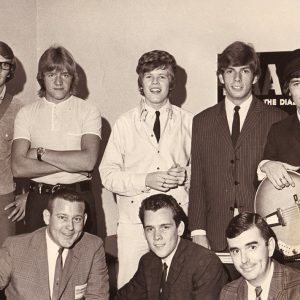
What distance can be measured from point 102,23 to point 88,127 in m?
1.60

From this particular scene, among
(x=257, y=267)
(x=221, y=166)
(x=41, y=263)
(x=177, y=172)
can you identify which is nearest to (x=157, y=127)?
(x=177, y=172)

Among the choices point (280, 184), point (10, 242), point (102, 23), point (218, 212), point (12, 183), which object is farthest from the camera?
point (102, 23)

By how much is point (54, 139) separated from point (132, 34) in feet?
5.19

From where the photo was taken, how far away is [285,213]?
326 cm

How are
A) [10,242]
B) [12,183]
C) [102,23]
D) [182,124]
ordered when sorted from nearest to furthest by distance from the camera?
[10,242]
[182,124]
[12,183]
[102,23]

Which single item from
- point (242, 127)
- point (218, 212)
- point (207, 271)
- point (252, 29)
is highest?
point (252, 29)

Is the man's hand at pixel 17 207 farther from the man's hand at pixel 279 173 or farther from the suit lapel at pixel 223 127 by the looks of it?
the man's hand at pixel 279 173

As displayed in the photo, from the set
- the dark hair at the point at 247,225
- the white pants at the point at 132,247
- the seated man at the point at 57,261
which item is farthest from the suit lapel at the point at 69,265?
the dark hair at the point at 247,225

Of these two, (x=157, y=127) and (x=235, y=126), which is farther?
(x=157, y=127)

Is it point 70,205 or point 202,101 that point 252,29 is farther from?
point 70,205

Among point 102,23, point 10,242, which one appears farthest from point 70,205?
point 102,23

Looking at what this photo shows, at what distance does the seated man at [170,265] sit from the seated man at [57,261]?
226mm

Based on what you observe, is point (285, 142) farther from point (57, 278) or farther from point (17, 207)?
point (17, 207)

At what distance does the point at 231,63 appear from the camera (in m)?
3.62
